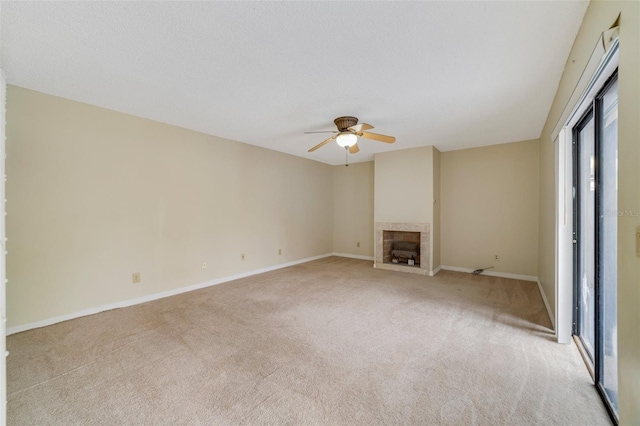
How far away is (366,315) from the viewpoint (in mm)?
2932

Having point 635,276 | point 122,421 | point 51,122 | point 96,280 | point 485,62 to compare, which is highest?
point 485,62

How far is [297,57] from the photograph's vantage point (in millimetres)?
2035

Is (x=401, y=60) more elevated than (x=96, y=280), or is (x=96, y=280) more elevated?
(x=401, y=60)

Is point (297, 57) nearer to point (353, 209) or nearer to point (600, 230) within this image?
point (600, 230)

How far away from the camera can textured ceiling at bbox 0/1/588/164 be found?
159 centimetres

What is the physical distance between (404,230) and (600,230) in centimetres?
332

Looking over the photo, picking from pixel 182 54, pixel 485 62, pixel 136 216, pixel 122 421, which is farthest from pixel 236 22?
pixel 136 216

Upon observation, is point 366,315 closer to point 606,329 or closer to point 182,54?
point 606,329

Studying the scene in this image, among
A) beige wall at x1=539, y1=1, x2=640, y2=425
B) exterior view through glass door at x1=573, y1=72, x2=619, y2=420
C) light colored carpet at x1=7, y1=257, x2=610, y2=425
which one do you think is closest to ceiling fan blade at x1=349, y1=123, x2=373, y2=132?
exterior view through glass door at x1=573, y1=72, x2=619, y2=420

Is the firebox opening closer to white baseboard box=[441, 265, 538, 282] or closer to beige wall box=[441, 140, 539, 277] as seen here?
beige wall box=[441, 140, 539, 277]

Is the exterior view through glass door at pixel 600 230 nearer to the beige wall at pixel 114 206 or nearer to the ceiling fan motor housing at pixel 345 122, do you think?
the ceiling fan motor housing at pixel 345 122

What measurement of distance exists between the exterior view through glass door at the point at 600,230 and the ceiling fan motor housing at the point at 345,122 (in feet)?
6.76

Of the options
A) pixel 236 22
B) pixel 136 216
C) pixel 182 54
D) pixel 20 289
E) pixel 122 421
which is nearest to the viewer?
pixel 122 421

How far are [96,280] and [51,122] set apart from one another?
1.80 metres
